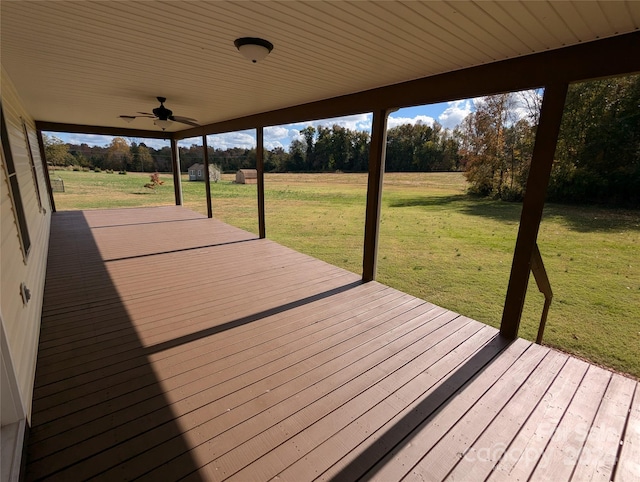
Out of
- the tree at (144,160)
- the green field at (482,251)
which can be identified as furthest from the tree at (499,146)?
the tree at (144,160)

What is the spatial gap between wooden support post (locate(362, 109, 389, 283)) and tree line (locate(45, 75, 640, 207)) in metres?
4.06

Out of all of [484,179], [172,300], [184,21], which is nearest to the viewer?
[184,21]

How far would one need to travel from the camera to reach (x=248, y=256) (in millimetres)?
4816

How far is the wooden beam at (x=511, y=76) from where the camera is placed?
1.82 metres

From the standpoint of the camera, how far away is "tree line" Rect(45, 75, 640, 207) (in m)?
9.85

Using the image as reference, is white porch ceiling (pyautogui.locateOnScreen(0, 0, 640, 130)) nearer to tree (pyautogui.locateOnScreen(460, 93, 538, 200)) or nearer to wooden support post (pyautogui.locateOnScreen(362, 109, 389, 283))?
wooden support post (pyautogui.locateOnScreen(362, 109, 389, 283))

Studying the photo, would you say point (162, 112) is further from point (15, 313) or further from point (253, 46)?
point (15, 313)

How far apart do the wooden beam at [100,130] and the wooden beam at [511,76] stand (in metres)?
7.07

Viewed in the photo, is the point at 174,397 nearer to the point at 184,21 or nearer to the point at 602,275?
the point at 184,21

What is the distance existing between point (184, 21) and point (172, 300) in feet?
8.28

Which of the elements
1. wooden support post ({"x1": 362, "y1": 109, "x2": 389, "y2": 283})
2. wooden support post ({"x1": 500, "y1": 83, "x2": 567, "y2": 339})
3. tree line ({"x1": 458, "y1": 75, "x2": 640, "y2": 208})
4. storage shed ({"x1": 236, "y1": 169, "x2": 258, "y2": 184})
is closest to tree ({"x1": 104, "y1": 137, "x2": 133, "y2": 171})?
storage shed ({"x1": 236, "y1": 169, "x2": 258, "y2": 184})

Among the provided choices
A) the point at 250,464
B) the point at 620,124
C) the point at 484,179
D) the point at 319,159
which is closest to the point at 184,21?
the point at 250,464

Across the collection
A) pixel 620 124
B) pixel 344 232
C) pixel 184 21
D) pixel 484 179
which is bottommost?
pixel 344 232

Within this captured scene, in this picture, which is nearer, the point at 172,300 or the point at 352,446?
the point at 352,446
